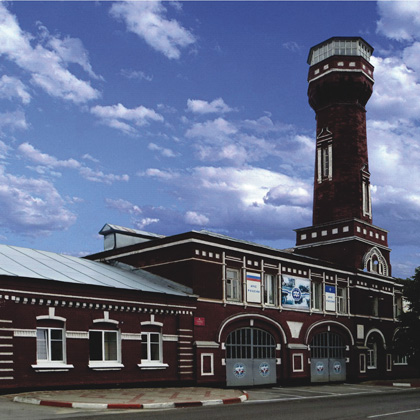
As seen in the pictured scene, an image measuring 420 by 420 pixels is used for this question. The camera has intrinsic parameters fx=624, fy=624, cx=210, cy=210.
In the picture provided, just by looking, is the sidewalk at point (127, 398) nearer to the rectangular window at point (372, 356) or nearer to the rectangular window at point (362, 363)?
the rectangular window at point (362, 363)

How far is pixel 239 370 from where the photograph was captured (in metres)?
32.8

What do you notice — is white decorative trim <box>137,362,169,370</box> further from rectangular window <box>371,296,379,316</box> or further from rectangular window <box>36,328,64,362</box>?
rectangular window <box>371,296,379,316</box>

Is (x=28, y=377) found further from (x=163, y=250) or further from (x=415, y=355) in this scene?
(x=415, y=355)

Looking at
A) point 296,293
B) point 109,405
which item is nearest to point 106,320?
point 109,405

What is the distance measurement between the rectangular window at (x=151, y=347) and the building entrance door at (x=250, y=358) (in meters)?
4.62

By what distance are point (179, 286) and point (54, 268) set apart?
6.73m

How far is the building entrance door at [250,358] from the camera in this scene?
32.6 meters

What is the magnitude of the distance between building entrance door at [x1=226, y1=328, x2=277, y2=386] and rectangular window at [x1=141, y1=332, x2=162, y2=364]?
462 centimetres

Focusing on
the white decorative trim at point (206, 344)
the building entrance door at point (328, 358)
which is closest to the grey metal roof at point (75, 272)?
the white decorative trim at point (206, 344)

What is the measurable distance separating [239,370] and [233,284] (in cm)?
452

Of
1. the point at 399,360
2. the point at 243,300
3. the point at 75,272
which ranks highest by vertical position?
the point at 75,272

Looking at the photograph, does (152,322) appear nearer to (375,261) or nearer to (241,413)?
(241,413)

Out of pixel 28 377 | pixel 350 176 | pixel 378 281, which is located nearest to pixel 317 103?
pixel 350 176

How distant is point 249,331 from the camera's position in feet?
112
